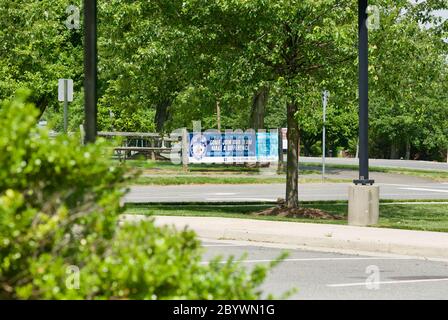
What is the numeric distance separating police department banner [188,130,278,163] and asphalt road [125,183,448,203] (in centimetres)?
578

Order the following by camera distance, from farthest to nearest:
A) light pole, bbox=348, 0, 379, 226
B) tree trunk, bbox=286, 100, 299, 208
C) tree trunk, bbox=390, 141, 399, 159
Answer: tree trunk, bbox=390, 141, 399, 159, tree trunk, bbox=286, 100, 299, 208, light pole, bbox=348, 0, 379, 226

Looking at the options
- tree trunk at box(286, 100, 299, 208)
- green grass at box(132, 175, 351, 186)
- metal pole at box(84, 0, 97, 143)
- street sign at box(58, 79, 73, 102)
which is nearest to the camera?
metal pole at box(84, 0, 97, 143)

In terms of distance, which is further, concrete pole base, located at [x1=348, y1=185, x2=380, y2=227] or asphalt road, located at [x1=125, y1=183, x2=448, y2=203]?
asphalt road, located at [x1=125, y1=183, x2=448, y2=203]

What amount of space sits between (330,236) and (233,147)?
1040 inches

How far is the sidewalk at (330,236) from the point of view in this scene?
14.1 m

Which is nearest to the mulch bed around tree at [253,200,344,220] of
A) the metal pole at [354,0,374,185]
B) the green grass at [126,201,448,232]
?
the green grass at [126,201,448,232]

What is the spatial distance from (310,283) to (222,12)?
1019 cm

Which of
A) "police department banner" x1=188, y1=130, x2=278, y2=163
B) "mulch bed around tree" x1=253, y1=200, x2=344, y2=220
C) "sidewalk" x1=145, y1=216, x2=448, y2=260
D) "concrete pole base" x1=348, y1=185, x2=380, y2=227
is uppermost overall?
"police department banner" x1=188, y1=130, x2=278, y2=163

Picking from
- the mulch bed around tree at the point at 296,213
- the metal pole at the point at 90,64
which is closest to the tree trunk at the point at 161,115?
the mulch bed around tree at the point at 296,213

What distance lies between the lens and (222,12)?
64.6 ft

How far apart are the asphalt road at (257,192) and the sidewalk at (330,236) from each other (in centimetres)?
930

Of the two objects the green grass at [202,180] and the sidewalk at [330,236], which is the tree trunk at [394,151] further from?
the sidewalk at [330,236]

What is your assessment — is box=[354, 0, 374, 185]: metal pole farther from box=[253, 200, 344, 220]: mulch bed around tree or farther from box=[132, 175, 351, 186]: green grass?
box=[132, 175, 351, 186]: green grass

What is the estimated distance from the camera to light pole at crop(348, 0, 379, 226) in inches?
647
